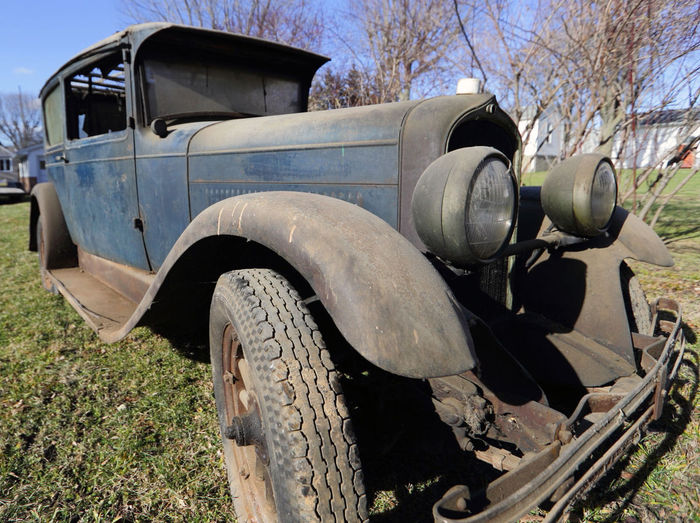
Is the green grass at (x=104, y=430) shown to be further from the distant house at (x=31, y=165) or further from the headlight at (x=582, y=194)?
the distant house at (x=31, y=165)

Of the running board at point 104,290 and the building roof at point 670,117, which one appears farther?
the building roof at point 670,117

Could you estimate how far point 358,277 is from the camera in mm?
1202

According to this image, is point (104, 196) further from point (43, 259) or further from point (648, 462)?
point (648, 462)

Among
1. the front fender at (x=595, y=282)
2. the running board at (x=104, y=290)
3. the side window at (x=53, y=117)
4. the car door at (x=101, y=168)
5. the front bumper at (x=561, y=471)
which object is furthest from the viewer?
the side window at (x=53, y=117)

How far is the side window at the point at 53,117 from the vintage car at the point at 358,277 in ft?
0.95

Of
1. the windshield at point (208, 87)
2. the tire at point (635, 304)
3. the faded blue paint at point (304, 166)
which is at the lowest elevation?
the tire at point (635, 304)

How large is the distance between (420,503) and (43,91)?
13.1ft

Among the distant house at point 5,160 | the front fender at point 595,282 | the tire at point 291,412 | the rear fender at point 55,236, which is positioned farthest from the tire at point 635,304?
the distant house at point 5,160

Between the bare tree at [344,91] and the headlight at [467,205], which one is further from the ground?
the bare tree at [344,91]

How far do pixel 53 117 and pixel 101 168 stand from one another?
1152mm

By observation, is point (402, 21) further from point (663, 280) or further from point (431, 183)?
point (431, 183)

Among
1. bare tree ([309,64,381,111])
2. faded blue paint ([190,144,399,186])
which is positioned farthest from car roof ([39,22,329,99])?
bare tree ([309,64,381,111])

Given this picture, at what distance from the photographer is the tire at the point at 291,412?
114 centimetres

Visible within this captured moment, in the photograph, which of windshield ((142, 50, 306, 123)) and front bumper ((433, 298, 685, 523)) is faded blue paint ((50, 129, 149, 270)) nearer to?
windshield ((142, 50, 306, 123))
